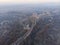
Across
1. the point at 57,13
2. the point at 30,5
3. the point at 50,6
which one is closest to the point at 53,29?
the point at 57,13

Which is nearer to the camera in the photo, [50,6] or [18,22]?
[18,22]

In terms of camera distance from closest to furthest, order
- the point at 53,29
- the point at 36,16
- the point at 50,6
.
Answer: the point at 53,29 → the point at 36,16 → the point at 50,6

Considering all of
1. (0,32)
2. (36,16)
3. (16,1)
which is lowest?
(0,32)

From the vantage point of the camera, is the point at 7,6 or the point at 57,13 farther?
the point at 7,6

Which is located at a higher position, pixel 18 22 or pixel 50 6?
pixel 50 6

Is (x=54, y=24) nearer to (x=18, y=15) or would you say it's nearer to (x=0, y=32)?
(x=18, y=15)

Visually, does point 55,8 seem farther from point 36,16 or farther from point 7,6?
point 7,6

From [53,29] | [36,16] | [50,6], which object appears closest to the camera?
[53,29]

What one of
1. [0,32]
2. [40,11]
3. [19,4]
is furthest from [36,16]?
[0,32]

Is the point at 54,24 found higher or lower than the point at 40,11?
lower
